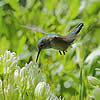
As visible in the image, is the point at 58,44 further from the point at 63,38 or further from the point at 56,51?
the point at 56,51

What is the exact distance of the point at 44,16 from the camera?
1518 millimetres

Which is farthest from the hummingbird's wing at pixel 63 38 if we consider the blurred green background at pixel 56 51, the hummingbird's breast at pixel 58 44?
the blurred green background at pixel 56 51

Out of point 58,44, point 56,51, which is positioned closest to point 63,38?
point 58,44

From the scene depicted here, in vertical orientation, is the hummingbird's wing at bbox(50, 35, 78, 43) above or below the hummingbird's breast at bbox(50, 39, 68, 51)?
above

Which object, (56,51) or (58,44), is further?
(56,51)

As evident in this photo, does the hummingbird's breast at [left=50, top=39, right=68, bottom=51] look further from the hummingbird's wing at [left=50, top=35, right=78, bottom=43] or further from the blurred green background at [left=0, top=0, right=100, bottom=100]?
the blurred green background at [left=0, top=0, right=100, bottom=100]

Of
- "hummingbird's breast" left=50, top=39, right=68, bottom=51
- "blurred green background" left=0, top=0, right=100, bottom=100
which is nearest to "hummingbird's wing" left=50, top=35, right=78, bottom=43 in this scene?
"hummingbird's breast" left=50, top=39, right=68, bottom=51

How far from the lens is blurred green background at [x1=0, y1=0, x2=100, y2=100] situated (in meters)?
1.01

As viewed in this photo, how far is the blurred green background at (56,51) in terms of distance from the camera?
1.01 meters

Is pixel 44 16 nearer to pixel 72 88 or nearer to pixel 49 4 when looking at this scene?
pixel 49 4

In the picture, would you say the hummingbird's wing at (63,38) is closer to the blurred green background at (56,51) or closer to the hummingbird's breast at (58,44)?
the hummingbird's breast at (58,44)

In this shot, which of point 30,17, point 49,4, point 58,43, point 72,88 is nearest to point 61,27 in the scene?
point 49,4

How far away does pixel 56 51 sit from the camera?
3.96ft

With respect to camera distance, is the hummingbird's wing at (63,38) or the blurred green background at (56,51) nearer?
the hummingbird's wing at (63,38)
